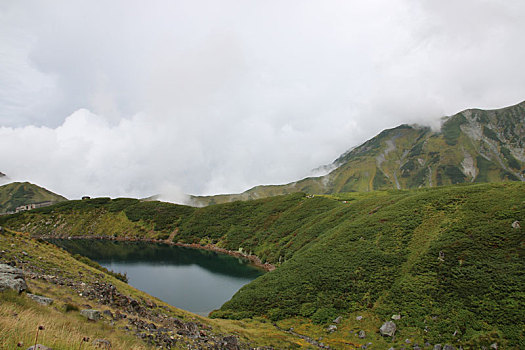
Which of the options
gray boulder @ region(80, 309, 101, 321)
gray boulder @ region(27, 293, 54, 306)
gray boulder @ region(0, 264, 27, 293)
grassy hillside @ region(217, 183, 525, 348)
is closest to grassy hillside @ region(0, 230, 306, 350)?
gray boulder @ region(80, 309, 101, 321)

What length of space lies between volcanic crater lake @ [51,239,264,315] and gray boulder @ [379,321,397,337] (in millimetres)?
29683

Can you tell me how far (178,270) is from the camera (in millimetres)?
74125

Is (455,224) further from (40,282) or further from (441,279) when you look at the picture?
(40,282)

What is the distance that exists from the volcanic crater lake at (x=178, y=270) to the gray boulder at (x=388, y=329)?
29683 mm

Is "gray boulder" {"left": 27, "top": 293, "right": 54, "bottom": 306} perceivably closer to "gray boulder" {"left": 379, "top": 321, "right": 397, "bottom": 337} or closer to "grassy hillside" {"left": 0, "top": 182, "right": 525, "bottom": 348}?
"grassy hillside" {"left": 0, "top": 182, "right": 525, "bottom": 348}

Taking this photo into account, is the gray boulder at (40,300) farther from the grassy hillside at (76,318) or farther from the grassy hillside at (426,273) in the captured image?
the grassy hillside at (426,273)

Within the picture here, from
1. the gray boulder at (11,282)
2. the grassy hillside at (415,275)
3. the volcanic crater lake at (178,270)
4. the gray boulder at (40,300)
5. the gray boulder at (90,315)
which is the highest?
the gray boulder at (11,282)

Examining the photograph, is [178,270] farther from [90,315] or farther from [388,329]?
[90,315]

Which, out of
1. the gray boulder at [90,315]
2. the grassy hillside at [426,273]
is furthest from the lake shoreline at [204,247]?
the gray boulder at [90,315]

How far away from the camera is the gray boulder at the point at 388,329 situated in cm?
2570

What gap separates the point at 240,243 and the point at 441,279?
246 ft

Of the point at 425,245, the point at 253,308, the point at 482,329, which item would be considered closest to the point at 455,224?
the point at 425,245

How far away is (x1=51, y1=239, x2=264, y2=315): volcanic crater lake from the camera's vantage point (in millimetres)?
52750

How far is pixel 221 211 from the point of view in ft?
423
